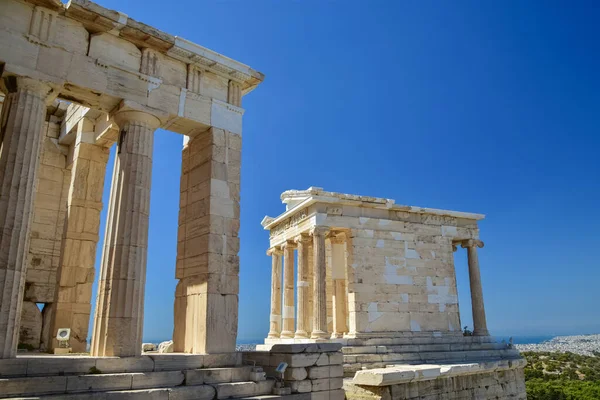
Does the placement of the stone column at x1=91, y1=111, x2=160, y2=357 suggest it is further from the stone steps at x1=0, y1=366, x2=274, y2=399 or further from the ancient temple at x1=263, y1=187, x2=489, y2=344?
the ancient temple at x1=263, y1=187, x2=489, y2=344

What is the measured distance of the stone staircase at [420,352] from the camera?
17.1 metres

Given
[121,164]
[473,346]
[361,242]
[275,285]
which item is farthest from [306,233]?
[121,164]

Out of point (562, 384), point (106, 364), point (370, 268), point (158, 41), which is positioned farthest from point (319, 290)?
point (562, 384)

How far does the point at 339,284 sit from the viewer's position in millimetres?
22516

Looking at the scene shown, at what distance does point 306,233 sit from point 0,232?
47.7 ft

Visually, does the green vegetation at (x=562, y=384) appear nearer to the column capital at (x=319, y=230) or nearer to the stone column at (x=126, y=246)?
the column capital at (x=319, y=230)

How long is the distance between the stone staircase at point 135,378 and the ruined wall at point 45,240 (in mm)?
3727

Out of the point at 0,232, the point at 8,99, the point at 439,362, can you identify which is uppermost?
the point at 8,99

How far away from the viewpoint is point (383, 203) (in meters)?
21.2

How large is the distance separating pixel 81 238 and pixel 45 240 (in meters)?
1.75

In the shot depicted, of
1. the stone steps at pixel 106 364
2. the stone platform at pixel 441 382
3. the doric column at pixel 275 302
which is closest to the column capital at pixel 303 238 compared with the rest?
the doric column at pixel 275 302

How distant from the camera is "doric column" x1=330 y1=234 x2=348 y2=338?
21.8 metres

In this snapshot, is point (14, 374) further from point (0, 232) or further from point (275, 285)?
point (275, 285)

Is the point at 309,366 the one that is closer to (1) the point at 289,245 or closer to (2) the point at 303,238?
(2) the point at 303,238
